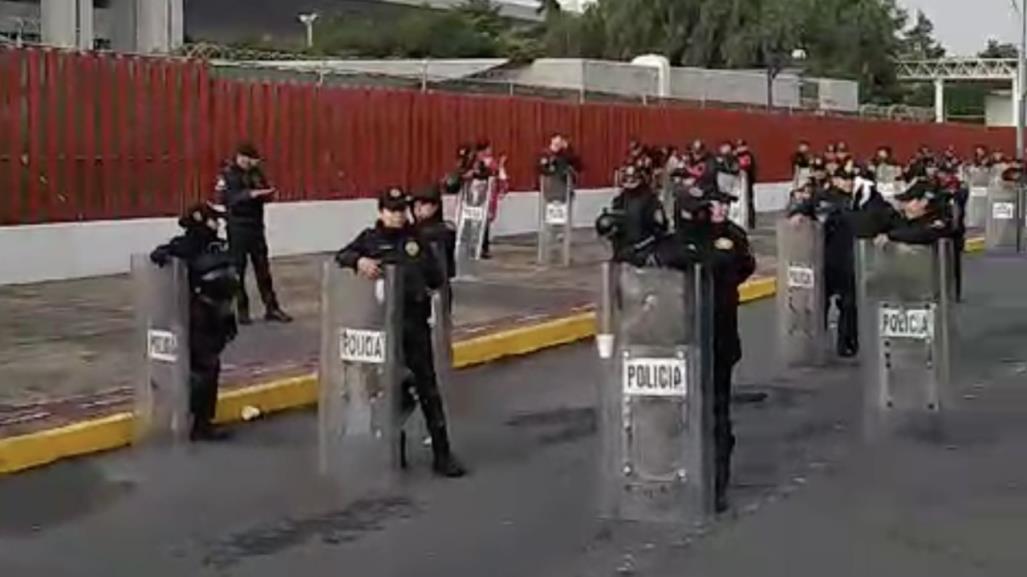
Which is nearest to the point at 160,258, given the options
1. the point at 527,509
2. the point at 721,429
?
the point at 527,509

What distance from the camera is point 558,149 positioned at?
22547mm

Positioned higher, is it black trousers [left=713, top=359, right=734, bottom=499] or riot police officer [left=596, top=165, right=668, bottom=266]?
riot police officer [left=596, top=165, right=668, bottom=266]

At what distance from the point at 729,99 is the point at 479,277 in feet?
121

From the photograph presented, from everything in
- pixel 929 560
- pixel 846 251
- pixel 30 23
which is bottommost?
pixel 929 560

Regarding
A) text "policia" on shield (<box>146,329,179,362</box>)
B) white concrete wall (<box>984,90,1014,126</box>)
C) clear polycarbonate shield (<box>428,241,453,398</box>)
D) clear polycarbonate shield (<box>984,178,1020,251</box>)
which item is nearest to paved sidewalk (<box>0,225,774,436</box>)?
text "policia" on shield (<box>146,329,179,362</box>)

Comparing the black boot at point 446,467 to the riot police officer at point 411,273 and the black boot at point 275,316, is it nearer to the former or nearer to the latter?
the riot police officer at point 411,273

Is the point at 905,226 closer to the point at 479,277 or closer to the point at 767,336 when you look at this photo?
the point at 767,336

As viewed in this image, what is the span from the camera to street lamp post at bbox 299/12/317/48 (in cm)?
8107

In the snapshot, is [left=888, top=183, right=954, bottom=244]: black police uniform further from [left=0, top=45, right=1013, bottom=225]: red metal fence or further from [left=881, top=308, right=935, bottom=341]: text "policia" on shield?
[left=0, top=45, right=1013, bottom=225]: red metal fence

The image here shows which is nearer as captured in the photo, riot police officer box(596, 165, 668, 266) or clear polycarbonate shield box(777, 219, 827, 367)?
A: riot police officer box(596, 165, 668, 266)

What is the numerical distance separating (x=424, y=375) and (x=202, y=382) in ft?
6.26

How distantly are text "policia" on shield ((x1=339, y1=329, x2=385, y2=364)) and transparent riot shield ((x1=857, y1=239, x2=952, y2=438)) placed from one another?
349cm

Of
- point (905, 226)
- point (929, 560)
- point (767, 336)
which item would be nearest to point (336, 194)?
point (767, 336)

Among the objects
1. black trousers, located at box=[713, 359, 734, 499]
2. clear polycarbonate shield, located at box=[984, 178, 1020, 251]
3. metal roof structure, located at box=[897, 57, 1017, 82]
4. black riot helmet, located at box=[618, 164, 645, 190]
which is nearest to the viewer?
black trousers, located at box=[713, 359, 734, 499]
